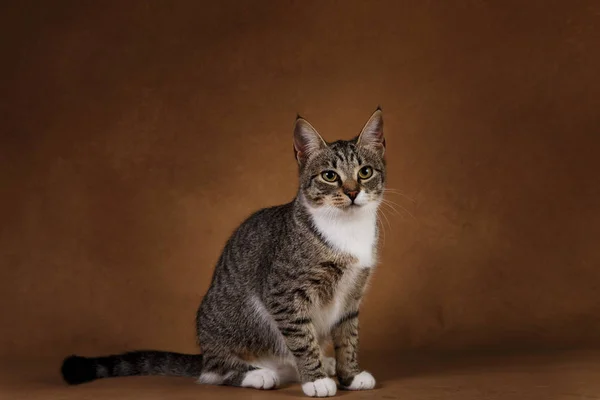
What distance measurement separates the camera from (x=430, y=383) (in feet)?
12.4

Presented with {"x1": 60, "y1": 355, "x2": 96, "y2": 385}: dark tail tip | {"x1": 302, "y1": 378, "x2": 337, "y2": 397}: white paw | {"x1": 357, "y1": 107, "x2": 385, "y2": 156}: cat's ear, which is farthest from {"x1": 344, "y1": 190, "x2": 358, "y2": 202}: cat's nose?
{"x1": 60, "y1": 355, "x2": 96, "y2": 385}: dark tail tip

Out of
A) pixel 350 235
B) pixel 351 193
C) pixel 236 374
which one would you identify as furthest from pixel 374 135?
pixel 236 374

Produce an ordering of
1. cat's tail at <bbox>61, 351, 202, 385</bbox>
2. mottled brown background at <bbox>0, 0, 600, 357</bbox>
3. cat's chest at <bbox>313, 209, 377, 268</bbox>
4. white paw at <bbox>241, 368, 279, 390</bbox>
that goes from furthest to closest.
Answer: mottled brown background at <bbox>0, 0, 600, 357</bbox>
cat's tail at <bbox>61, 351, 202, 385</bbox>
white paw at <bbox>241, 368, 279, 390</bbox>
cat's chest at <bbox>313, 209, 377, 268</bbox>

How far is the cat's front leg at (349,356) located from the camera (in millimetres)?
3771

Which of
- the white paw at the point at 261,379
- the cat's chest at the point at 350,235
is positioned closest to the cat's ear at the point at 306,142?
the cat's chest at the point at 350,235

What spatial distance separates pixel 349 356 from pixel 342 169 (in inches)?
30.8

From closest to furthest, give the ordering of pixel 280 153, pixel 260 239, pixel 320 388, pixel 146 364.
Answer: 1. pixel 320 388
2. pixel 260 239
3. pixel 146 364
4. pixel 280 153

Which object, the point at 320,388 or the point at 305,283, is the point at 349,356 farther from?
the point at 305,283

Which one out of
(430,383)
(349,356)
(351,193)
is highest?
(351,193)

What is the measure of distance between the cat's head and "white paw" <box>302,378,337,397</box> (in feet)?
2.21

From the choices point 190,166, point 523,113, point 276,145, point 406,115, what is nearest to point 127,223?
point 190,166

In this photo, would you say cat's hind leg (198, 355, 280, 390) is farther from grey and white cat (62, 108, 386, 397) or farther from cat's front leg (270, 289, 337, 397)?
cat's front leg (270, 289, 337, 397)

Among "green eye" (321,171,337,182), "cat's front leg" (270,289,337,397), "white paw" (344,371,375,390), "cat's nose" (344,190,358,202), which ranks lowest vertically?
"white paw" (344,371,375,390)

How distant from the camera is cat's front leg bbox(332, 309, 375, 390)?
3.77 metres
